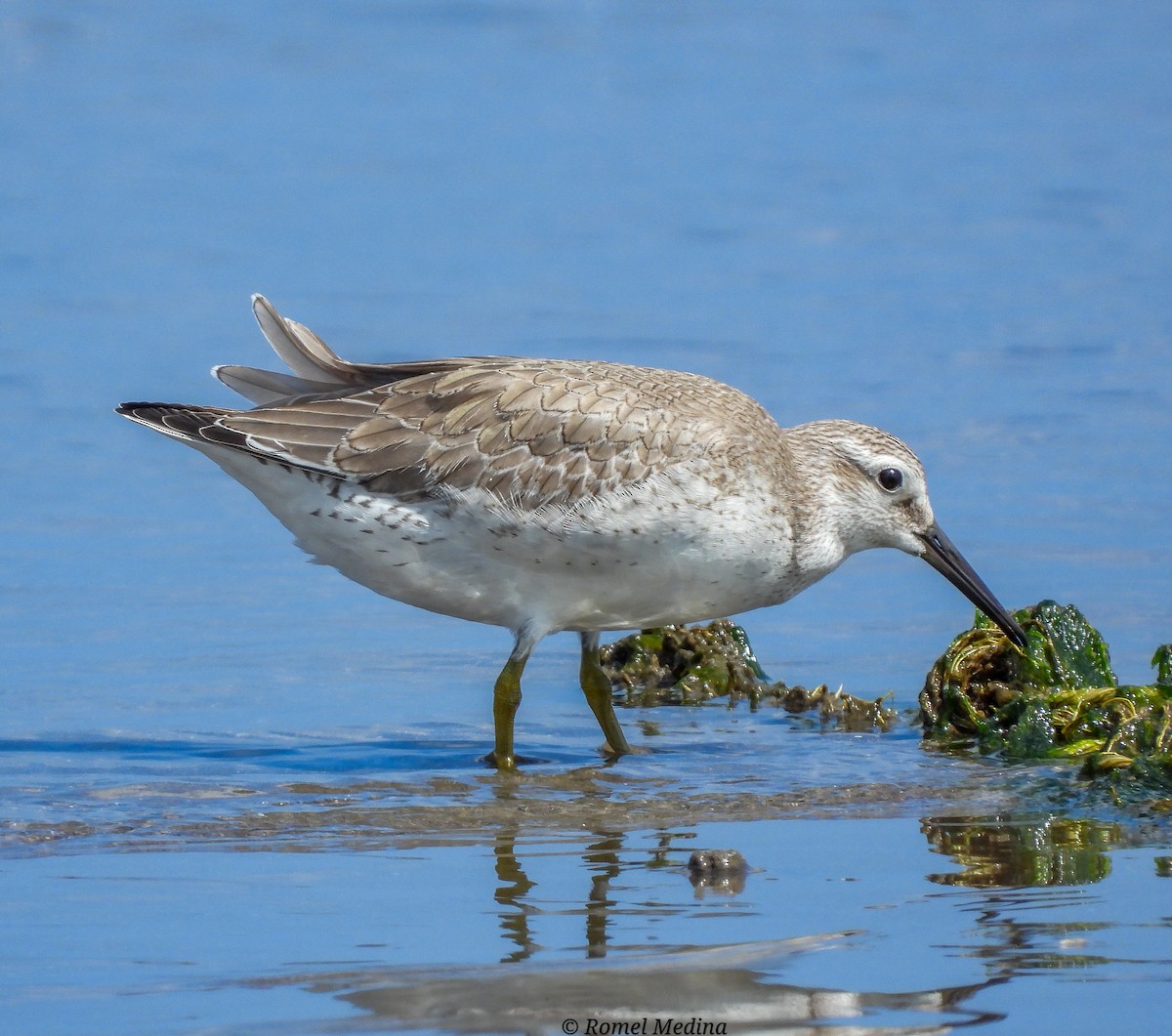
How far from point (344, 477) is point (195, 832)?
6.59 feet

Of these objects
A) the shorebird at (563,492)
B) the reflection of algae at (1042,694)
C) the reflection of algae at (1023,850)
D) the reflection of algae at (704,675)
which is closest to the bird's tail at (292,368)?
the shorebird at (563,492)

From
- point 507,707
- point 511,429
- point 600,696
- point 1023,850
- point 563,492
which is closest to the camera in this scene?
point 1023,850

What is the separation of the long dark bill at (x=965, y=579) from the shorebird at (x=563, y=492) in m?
0.01

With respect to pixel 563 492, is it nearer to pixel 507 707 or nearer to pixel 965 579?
pixel 507 707

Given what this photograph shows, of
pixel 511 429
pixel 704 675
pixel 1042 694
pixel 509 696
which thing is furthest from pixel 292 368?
pixel 1042 694

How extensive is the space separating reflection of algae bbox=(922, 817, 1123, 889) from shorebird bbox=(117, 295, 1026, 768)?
1.72 meters

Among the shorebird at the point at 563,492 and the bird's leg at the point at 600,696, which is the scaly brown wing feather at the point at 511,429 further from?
the bird's leg at the point at 600,696

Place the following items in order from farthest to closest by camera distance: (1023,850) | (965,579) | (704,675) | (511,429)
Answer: (704,675), (965,579), (511,429), (1023,850)

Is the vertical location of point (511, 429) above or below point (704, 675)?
above

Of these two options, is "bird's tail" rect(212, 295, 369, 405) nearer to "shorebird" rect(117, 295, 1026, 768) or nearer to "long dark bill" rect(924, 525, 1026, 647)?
"shorebird" rect(117, 295, 1026, 768)

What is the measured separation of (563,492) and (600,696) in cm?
129

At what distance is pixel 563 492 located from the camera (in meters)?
8.82

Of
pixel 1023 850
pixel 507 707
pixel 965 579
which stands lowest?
pixel 1023 850

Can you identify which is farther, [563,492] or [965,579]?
[965,579]
